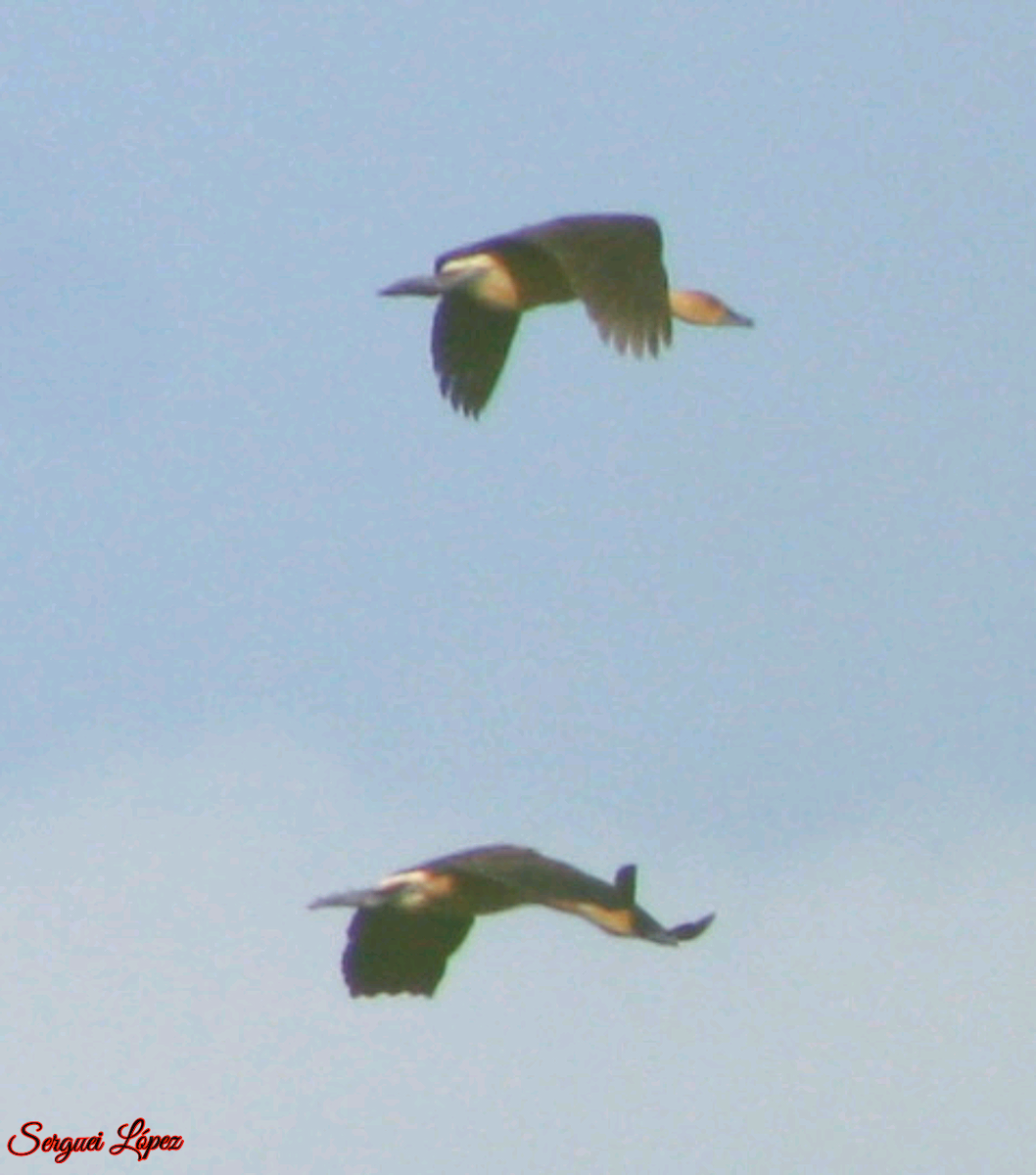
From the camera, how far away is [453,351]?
25.2 metres

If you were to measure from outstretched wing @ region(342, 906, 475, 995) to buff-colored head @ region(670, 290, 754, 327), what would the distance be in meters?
4.75

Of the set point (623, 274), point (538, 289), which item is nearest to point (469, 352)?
point (538, 289)

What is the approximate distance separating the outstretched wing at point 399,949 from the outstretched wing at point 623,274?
117 inches

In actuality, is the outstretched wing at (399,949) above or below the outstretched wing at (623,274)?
below

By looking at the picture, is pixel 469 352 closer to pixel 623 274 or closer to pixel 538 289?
pixel 538 289

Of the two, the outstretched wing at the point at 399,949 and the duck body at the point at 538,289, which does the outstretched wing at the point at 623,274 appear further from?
the outstretched wing at the point at 399,949

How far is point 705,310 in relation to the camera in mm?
26391

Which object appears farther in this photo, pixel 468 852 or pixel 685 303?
pixel 685 303

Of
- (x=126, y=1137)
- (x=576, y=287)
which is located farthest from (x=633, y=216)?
(x=126, y=1137)

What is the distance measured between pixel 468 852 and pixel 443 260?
3728 millimetres

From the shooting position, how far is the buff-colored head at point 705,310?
86.4ft

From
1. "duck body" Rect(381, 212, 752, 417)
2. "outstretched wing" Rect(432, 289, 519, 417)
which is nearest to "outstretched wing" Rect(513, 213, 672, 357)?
"duck body" Rect(381, 212, 752, 417)

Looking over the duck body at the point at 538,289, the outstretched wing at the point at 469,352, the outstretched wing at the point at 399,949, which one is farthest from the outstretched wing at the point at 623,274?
the outstretched wing at the point at 399,949

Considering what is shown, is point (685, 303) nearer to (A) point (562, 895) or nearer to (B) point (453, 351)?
(B) point (453, 351)
